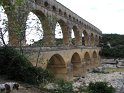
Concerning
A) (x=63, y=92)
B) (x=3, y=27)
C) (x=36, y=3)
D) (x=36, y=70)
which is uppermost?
(x=36, y=3)

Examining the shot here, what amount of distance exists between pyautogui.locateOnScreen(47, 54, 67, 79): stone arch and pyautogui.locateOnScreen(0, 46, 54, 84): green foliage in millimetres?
13672

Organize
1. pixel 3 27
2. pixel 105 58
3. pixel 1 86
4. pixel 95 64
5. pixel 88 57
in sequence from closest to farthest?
1. pixel 1 86
2. pixel 3 27
3. pixel 88 57
4. pixel 95 64
5. pixel 105 58

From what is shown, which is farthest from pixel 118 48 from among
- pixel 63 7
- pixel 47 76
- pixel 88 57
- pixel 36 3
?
pixel 47 76

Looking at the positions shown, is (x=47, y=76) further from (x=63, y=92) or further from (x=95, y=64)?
(x=95, y=64)

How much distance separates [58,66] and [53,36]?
5.60 meters

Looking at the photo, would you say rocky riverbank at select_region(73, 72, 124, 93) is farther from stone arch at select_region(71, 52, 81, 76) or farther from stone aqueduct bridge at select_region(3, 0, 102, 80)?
stone arch at select_region(71, 52, 81, 76)

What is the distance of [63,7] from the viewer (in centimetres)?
3681

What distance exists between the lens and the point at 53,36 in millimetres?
27391

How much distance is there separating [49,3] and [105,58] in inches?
1376

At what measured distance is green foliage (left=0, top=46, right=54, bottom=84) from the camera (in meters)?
16.8

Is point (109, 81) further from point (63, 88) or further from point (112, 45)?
point (112, 45)

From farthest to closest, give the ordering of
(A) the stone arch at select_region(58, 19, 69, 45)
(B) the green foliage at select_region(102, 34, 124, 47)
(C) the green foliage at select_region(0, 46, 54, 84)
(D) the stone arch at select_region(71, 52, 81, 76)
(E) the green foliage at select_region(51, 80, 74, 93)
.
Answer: (B) the green foliage at select_region(102, 34, 124, 47)
(D) the stone arch at select_region(71, 52, 81, 76)
(A) the stone arch at select_region(58, 19, 69, 45)
(C) the green foliage at select_region(0, 46, 54, 84)
(E) the green foliage at select_region(51, 80, 74, 93)

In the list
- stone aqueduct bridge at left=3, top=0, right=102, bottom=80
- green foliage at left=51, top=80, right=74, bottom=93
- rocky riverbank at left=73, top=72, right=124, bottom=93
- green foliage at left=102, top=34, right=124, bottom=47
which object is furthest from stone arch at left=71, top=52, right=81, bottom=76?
green foliage at left=102, top=34, right=124, bottom=47

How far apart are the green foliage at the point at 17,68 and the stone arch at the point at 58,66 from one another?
13672 millimetres
